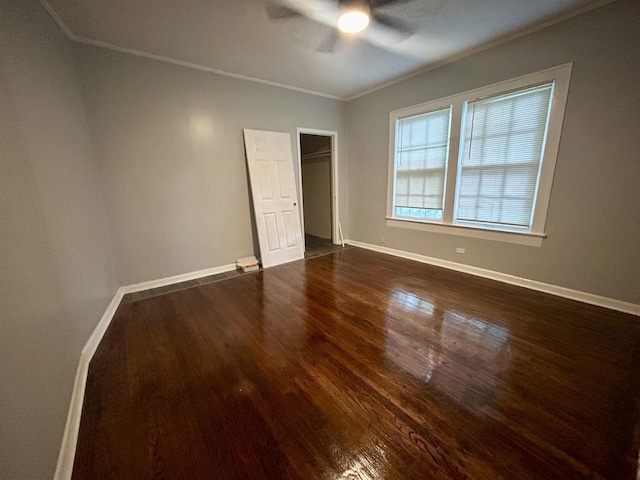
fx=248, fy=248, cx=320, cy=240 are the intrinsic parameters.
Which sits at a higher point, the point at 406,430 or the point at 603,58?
the point at 603,58

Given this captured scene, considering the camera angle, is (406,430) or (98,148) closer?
(406,430)

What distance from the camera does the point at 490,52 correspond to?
2824 mm

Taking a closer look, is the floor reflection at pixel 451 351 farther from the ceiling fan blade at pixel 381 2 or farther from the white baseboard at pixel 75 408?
the ceiling fan blade at pixel 381 2

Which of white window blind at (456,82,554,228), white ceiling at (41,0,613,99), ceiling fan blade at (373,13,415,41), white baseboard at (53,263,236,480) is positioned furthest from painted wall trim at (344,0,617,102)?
white baseboard at (53,263,236,480)

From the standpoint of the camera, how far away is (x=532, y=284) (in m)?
2.84

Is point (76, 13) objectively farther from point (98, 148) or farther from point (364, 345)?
point (364, 345)

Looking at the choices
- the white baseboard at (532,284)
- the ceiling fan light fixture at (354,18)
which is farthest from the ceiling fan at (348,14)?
the white baseboard at (532,284)

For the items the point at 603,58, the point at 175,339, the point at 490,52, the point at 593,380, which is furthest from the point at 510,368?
the point at 490,52

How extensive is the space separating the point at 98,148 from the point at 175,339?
224cm

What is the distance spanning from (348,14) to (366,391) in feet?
8.72

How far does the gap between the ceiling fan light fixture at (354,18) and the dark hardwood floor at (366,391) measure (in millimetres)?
2465

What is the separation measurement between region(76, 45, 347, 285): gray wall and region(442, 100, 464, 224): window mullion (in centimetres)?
238

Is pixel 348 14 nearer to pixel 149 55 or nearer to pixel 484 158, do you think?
pixel 484 158

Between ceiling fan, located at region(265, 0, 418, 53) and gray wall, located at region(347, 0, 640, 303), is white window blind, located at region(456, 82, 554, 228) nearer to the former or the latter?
gray wall, located at region(347, 0, 640, 303)
